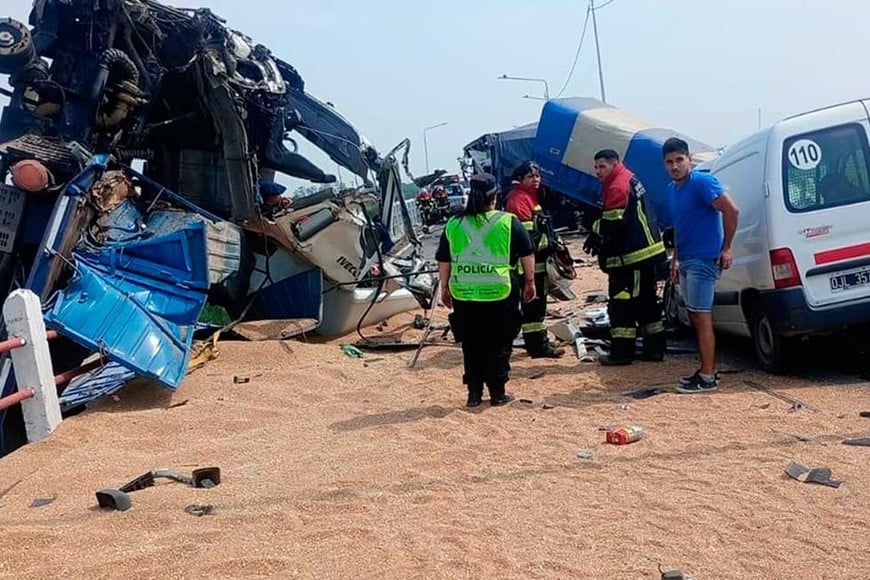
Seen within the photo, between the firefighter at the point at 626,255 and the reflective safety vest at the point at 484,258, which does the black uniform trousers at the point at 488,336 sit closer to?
the reflective safety vest at the point at 484,258

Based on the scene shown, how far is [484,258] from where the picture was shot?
5625 millimetres

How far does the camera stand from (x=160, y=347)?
21.8 ft

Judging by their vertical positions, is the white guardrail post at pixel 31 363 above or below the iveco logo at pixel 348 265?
below

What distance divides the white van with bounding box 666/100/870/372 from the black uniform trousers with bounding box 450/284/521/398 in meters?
1.77

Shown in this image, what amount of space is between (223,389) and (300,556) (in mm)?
3732

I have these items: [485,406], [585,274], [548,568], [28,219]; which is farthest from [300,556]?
[585,274]

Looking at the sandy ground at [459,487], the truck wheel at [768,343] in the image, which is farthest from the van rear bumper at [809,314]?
the sandy ground at [459,487]

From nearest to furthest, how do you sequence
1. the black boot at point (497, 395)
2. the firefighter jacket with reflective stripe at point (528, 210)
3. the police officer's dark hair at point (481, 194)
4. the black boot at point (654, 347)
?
the police officer's dark hair at point (481, 194) → the black boot at point (497, 395) → the black boot at point (654, 347) → the firefighter jacket with reflective stripe at point (528, 210)

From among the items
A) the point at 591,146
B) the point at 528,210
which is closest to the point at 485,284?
the point at 528,210

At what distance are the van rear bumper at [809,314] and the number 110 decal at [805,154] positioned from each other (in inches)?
33.0

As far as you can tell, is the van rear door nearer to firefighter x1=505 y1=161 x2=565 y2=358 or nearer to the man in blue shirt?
the man in blue shirt

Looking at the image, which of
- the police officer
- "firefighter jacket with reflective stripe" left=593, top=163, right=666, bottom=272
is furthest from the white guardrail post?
"firefighter jacket with reflective stripe" left=593, top=163, right=666, bottom=272

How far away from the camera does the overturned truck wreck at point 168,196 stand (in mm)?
→ 6805

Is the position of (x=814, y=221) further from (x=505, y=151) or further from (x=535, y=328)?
(x=505, y=151)
